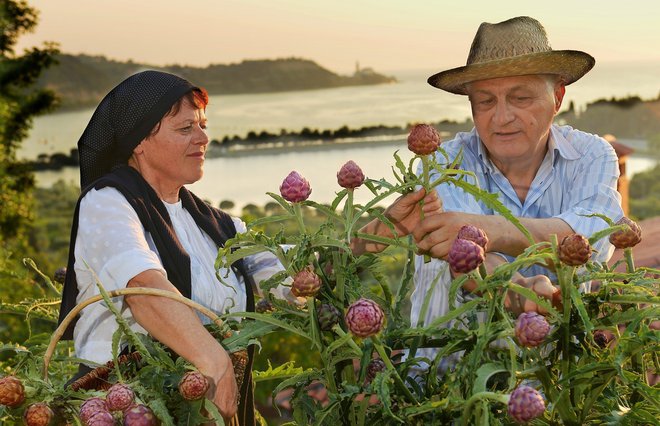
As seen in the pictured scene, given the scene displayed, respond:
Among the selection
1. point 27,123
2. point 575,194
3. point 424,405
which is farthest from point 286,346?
point 27,123

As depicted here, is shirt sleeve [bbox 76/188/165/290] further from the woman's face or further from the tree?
the tree

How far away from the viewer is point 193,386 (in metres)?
1.55

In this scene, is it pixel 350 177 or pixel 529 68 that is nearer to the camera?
pixel 350 177

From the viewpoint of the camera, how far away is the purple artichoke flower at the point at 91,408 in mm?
1554

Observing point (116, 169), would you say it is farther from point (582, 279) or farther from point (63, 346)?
point (582, 279)

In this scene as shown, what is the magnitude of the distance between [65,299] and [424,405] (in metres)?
1.11

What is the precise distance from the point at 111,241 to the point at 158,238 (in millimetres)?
153

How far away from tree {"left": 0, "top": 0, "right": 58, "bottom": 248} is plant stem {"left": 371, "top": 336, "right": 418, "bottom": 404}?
43.4 feet

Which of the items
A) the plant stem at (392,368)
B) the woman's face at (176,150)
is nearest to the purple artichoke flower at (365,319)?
the plant stem at (392,368)

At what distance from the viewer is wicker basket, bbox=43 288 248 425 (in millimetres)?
1669

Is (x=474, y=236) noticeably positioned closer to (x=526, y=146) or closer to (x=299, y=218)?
(x=299, y=218)

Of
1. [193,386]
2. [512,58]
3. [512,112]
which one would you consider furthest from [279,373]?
[512,58]

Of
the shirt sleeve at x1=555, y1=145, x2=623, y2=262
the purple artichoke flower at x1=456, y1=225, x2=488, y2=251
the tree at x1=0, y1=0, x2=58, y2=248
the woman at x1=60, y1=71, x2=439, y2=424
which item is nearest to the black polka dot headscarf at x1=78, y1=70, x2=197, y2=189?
the woman at x1=60, y1=71, x2=439, y2=424

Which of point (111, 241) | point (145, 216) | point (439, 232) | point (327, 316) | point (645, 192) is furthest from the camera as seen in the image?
point (645, 192)
